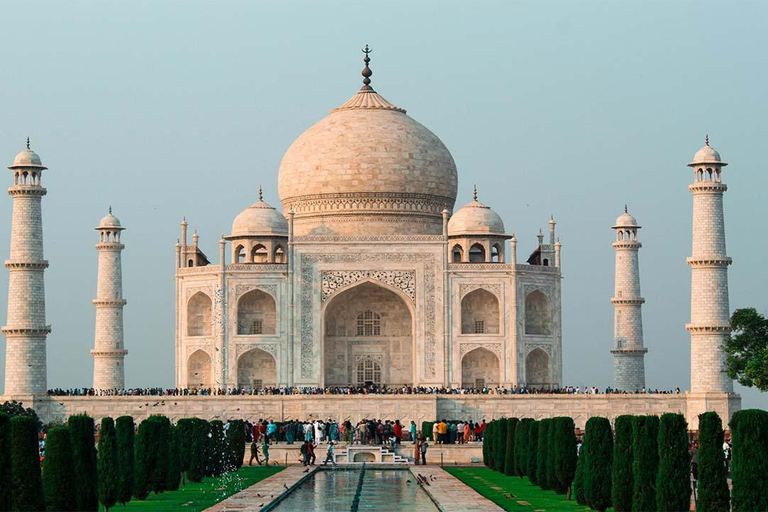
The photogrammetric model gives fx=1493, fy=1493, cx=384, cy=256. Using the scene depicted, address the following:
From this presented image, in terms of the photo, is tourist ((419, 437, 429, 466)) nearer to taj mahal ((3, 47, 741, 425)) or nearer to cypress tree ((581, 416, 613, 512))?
taj mahal ((3, 47, 741, 425))

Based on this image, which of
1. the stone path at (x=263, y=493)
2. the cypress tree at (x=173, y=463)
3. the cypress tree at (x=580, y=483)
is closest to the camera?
the stone path at (x=263, y=493)

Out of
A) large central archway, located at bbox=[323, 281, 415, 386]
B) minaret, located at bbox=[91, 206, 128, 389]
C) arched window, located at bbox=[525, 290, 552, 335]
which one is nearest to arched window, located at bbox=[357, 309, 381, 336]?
large central archway, located at bbox=[323, 281, 415, 386]

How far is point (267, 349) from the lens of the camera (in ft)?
115

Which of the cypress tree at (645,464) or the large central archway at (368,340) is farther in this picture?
the large central archway at (368,340)

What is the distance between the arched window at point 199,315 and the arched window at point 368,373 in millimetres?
3801

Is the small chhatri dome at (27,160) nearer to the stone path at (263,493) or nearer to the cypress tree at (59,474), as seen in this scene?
the stone path at (263,493)

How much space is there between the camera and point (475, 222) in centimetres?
3700

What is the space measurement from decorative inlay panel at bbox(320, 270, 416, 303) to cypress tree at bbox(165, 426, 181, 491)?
1480 cm

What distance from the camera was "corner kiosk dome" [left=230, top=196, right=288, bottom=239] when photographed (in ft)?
121

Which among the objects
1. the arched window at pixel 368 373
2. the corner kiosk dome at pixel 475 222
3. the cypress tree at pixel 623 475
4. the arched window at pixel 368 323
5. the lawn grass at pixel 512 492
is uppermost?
the corner kiosk dome at pixel 475 222

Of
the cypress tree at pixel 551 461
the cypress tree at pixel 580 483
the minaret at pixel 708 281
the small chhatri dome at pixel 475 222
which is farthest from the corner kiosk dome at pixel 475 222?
the cypress tree at pixel 580 483

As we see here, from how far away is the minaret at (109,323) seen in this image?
37.2 meters

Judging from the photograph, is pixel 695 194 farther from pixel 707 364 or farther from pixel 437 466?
pixel 437 466

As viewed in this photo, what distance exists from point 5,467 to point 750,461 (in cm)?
677
